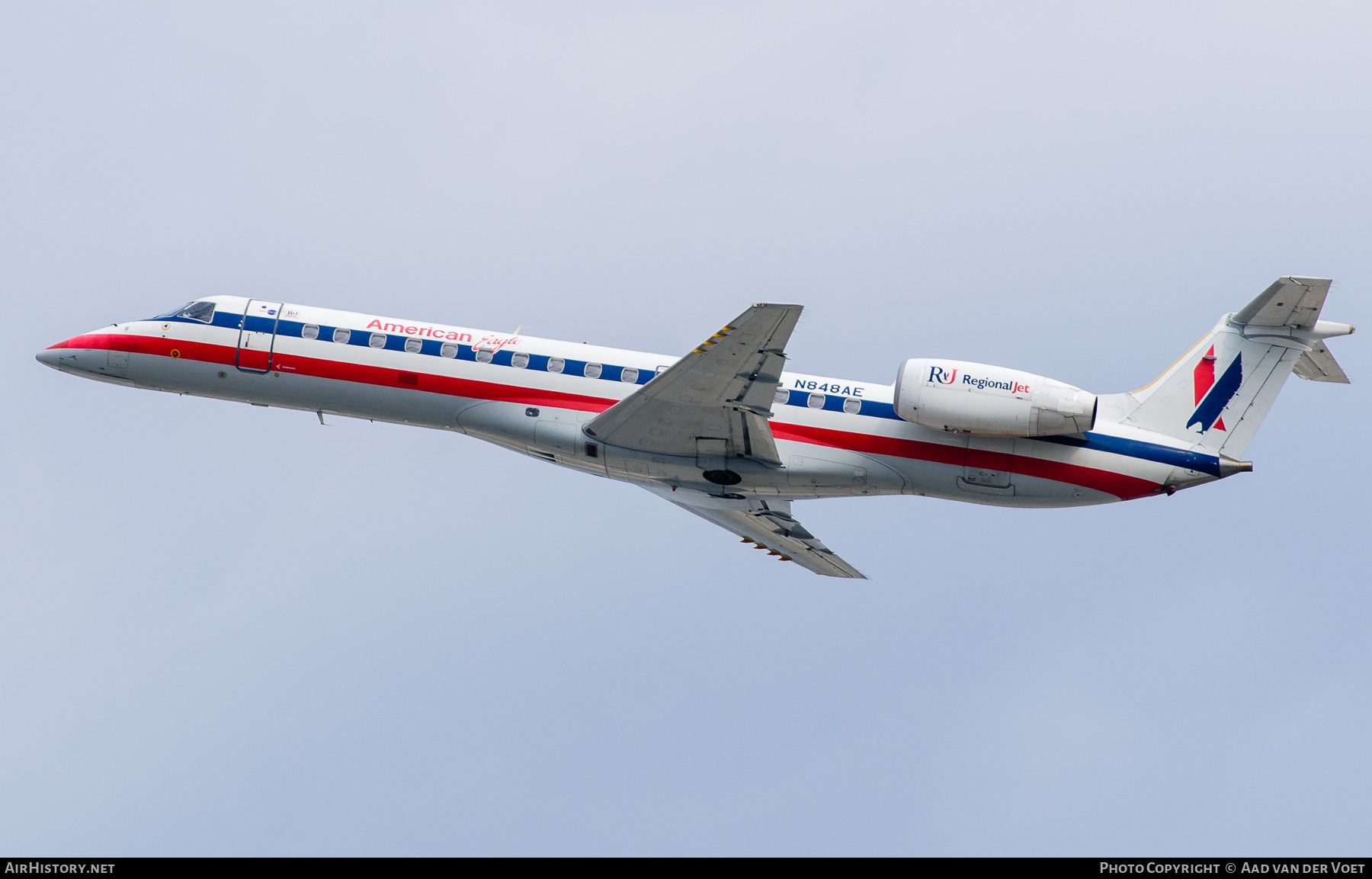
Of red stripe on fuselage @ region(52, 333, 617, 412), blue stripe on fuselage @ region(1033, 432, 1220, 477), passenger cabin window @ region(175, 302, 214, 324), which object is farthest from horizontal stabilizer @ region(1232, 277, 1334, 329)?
passenger cabin window @ region(175, 302, 214, 324)

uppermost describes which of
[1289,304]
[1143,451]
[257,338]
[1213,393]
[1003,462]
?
[1289,304]

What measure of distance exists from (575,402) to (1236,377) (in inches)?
548

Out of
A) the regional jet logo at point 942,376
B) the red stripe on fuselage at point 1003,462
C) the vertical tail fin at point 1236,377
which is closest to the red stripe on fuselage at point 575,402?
the red stripe on fuselage at point 1003,462

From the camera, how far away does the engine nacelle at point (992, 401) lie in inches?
1049

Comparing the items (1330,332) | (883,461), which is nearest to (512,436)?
(883,461)

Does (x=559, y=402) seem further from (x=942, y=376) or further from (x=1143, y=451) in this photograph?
(x=1143, y=451)

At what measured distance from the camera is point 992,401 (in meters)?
26.7

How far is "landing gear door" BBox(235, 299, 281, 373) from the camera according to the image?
3052cm

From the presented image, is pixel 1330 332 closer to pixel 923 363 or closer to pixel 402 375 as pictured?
pixel 923 363

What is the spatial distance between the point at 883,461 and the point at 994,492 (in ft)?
7.97

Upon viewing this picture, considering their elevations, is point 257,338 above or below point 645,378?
above

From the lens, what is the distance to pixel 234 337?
101 ft

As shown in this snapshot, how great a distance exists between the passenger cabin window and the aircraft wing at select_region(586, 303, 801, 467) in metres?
9.88

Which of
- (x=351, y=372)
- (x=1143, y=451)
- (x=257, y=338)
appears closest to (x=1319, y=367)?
(x=1143, y=451)
